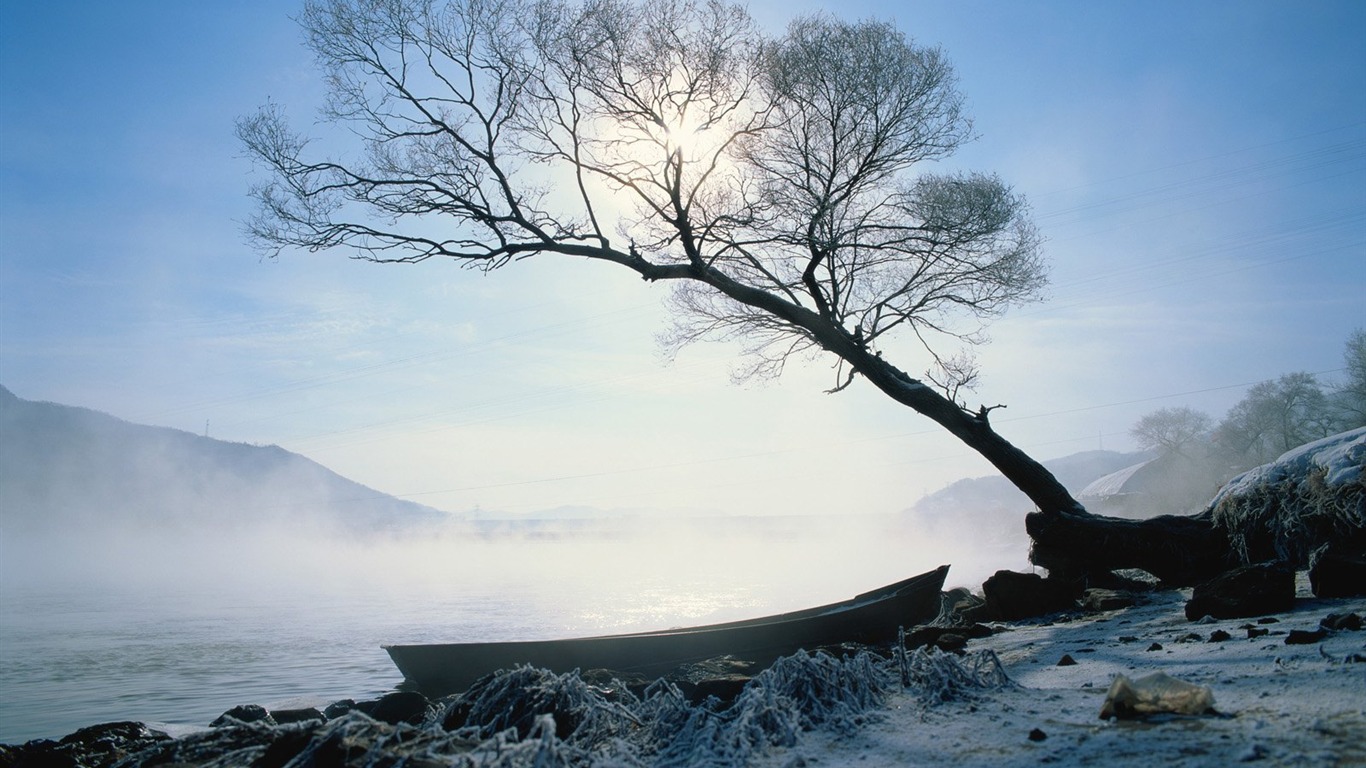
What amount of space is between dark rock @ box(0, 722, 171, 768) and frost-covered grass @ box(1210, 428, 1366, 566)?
36.0ft

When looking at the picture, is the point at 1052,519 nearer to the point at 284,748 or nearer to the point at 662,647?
the point at 662,647

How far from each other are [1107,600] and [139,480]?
164 meters

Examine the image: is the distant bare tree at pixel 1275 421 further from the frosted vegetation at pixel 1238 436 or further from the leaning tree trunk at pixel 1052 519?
the leaning tree trunk at pixel 1052 519

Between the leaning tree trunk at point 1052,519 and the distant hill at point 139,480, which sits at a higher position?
the distant hill at point 139,480

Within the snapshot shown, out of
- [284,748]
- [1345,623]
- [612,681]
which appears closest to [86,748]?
[284,748]

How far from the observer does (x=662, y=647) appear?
8367 mm

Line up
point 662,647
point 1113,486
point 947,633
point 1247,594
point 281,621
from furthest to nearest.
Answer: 1. point 1113,486
2. point 281,621
3. point 662,647
4. point 947,633
5. point 1247,594

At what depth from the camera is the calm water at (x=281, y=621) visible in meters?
10.8

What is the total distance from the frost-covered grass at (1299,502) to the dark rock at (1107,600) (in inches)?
71.6

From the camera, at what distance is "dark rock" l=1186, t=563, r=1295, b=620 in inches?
247

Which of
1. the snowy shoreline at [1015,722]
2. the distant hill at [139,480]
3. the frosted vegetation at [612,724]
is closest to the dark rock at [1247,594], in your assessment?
the snowy shoreline at [1015,722]

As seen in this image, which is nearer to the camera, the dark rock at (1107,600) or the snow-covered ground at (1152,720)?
the snow-covered ground at (1152,720)

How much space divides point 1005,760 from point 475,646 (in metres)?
6.96

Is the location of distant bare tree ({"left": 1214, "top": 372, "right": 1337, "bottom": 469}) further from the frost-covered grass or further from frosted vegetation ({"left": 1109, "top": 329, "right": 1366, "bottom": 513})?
the frost-covered grass
